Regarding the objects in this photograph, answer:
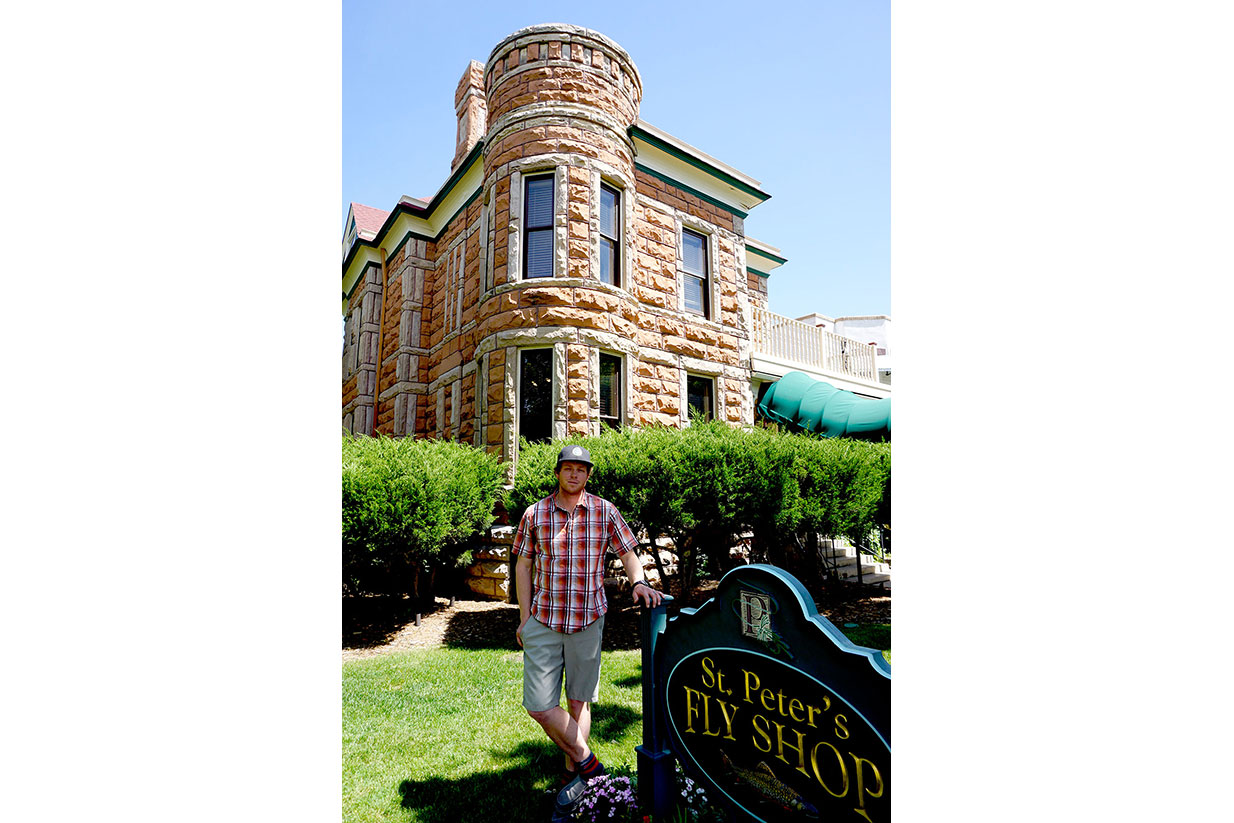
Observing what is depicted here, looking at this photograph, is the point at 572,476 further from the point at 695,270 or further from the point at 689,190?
the point at 689,190

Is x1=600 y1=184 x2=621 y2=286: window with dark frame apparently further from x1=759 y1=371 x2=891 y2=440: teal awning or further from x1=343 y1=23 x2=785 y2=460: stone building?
x1=759 y1=371 x2=891 y2=440: teal awning

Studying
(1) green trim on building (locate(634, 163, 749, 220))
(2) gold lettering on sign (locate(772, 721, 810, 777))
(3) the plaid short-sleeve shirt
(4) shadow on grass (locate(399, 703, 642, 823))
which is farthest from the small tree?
(1) green trim on building (locate(634, 163, 749, 220))

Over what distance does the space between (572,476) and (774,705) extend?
1.36 meters

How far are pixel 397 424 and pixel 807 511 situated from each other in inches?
358

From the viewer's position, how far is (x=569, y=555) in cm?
279

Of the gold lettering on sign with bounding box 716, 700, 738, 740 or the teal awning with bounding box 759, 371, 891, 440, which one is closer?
the gold lettering on sign with bounding box 716, 700, 738, 740

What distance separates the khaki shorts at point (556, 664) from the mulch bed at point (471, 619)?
301 centimetres

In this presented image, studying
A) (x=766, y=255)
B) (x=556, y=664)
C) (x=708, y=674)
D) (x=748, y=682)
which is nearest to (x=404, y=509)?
(x=556, y=664)

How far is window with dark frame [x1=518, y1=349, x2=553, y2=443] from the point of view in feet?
29.1

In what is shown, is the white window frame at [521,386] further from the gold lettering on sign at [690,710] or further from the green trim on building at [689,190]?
the gold lettering on sign at [690,710]

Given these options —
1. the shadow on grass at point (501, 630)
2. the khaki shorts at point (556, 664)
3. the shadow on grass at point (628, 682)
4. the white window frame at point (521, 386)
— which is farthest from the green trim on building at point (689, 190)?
the khaki shorts at point (556, 664)

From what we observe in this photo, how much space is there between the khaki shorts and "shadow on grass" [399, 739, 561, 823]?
499mm

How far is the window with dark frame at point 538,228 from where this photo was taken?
9.24 metres
